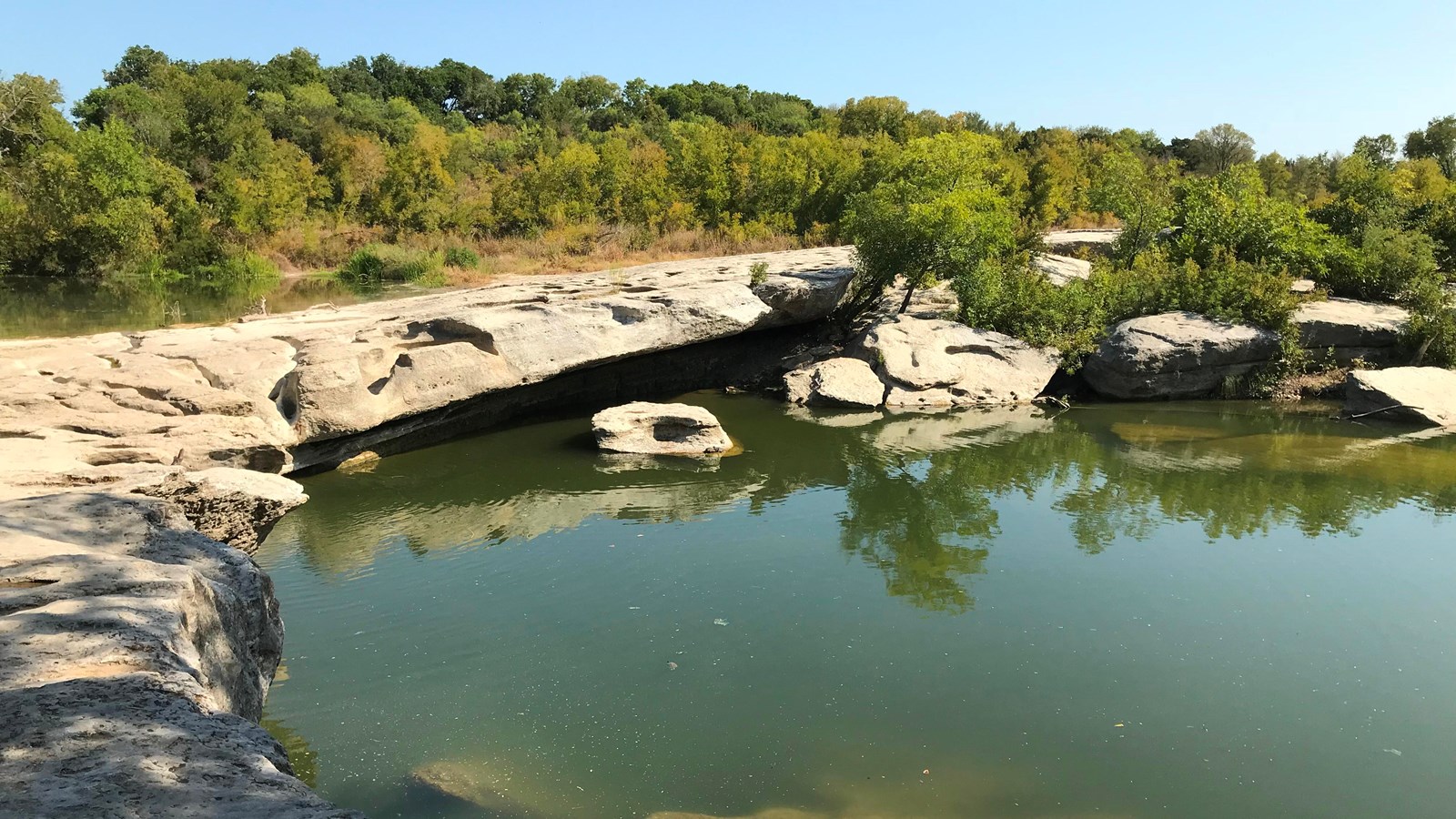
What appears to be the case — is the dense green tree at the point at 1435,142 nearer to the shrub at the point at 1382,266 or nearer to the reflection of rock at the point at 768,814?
the shrub at the point at 1382,266

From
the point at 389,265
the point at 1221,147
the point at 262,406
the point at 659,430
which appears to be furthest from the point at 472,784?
the point at 1221,147

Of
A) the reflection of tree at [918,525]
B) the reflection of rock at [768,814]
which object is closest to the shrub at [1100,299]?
the reflection of tree at [918,525]

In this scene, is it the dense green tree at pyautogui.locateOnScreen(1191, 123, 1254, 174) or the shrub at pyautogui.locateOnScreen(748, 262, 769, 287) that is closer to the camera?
the shrub at pyautogui.locateOnScreen(748, 262, 769, 287)

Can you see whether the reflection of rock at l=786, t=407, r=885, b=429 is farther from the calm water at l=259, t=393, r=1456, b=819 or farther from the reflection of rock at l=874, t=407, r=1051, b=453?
the calm water at l=259, t=393, r=1456, b=819

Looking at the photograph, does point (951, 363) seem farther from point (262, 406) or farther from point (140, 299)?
point (140, 299)

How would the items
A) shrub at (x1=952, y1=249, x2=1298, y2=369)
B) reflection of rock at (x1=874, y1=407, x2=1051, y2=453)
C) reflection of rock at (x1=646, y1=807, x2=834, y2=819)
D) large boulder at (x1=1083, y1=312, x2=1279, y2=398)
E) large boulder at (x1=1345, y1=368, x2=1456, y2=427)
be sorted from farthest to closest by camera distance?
shrub at (x1=952, y1=249, x2=1298, y2=369) → large boulder at (x1=1083, y1=312, x2=1279, y2=398) → large boulder at (x1=1345, y1=368, x2=1456, y2=427) → reflection of rock at (x1=874, y1=407, x2=1051, y2=453) → reflection of rock at (x1=646, y1=807, x2=834, y2=819)

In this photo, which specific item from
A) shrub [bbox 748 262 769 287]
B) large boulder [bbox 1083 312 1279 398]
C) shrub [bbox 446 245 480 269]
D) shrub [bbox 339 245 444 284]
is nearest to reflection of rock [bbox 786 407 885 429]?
shrub [bbox 748 262 769 287]

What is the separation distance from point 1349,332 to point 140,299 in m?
27.4

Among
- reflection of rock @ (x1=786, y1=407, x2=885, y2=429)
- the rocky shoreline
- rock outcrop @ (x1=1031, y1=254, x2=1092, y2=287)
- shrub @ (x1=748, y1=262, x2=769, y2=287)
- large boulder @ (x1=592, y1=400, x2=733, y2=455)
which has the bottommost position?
reflection of rock @ (x1=786, y1=407, x2=885, y2=429)

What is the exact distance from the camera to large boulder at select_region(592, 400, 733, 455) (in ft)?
42.2

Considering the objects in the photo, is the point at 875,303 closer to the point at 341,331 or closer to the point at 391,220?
the point at 341,331

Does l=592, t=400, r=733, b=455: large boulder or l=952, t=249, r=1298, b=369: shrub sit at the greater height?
l=952, t=249, r=1298, b=369: shrub

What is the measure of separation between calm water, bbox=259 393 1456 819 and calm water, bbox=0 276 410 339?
32.7 feet

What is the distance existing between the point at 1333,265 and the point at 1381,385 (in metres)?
5.77
